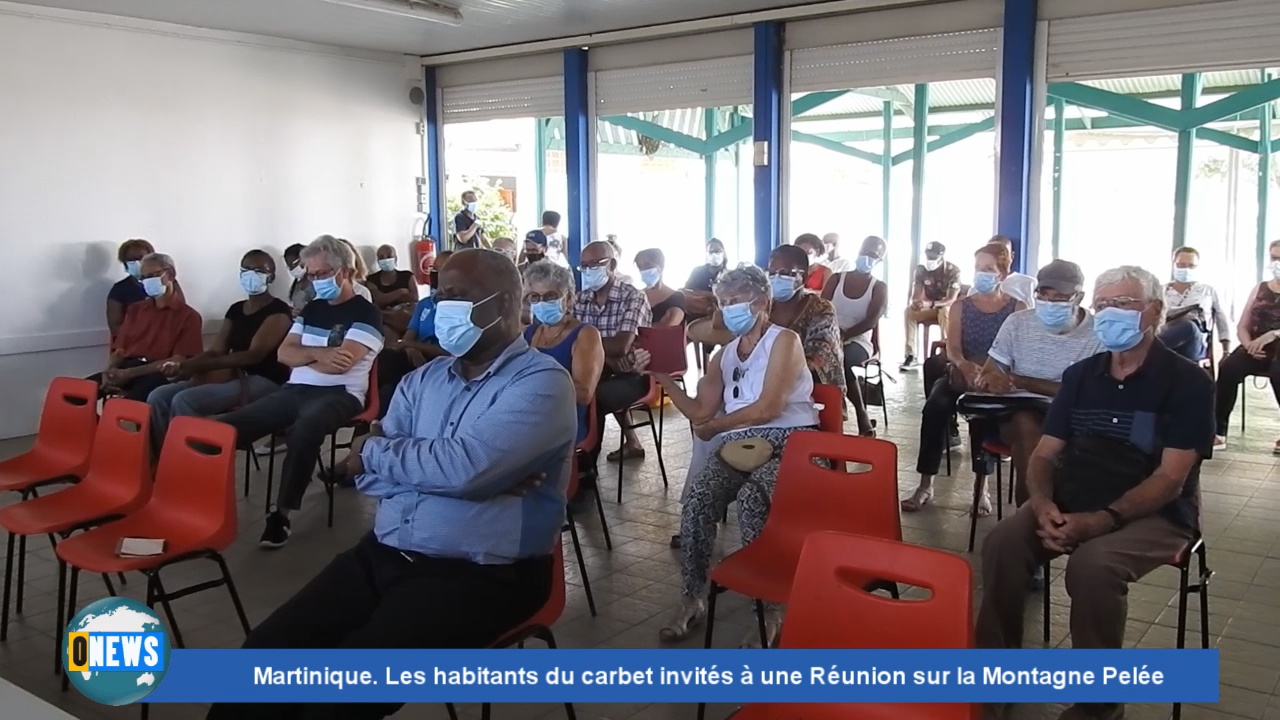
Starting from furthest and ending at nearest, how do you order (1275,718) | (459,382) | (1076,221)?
Answer: (1076,221) < (1275,718) < (459,382)

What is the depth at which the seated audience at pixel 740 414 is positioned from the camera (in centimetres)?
343

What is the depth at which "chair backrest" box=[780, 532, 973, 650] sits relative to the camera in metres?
1.85

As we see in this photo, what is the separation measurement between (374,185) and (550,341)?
5752 mm

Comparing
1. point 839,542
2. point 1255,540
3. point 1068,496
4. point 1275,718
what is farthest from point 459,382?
point 1255,540

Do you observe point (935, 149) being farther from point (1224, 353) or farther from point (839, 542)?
point (839, 542)

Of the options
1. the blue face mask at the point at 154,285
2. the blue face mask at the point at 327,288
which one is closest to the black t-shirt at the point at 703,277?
the blue face mask at the point at 327,288

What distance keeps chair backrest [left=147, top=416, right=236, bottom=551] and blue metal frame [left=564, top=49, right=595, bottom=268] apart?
5.79 m

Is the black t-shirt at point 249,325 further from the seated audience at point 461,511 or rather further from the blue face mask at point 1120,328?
the blue face mask at point 1120,328

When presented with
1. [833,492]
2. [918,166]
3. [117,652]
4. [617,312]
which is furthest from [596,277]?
[918,166]

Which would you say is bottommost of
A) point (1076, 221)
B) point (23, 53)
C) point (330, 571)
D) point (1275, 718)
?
point (1275, 718)

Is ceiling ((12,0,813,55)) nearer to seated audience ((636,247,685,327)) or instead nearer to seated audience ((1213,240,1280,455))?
seated audience ((636,247,685,327))

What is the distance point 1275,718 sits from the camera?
2803 millimetres

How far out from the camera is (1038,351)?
4.09m

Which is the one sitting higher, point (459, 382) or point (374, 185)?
point (374, 185)
